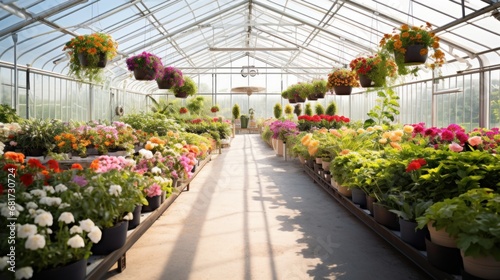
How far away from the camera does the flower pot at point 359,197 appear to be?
3689 millimetres

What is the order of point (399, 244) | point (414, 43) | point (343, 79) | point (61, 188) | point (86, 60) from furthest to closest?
point (343, 79) < point (86, 60) < point (414, 43) < point (399, 244) < point (61, 188)

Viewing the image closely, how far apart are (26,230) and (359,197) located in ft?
9.25

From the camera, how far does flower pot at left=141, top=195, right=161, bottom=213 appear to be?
336cm

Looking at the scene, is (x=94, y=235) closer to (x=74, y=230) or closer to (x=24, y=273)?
(x=74, y=230)

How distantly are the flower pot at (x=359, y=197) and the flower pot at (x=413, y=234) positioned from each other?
0.99 metres

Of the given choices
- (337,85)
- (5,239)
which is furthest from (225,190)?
(5,239)

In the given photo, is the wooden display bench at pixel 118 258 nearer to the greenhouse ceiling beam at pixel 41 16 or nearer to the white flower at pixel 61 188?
the white flower at pixel 61 188

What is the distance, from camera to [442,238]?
217cm

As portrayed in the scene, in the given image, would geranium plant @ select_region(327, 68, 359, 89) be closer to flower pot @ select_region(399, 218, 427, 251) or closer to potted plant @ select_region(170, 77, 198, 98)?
potted plant @ select_region(170, 77, 198, 98)

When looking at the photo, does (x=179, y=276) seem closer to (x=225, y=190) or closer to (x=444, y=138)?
(x=444, y=138)

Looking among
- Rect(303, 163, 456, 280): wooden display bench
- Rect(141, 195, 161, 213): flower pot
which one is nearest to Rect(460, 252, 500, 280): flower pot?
Rect(303, 163, 456, 280): wooden display bench

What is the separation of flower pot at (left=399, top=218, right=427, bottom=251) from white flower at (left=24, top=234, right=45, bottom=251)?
205 cm

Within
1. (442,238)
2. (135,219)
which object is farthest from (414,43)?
(135,219)

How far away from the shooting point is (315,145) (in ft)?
18.2
